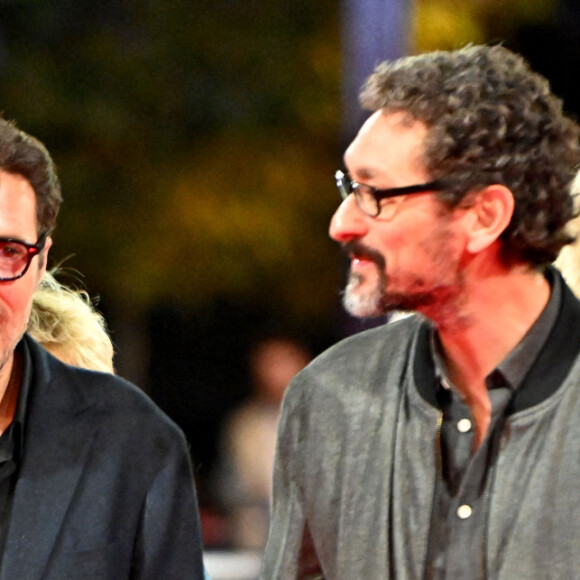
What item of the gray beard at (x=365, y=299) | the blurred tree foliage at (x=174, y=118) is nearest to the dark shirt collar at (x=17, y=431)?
the gray beard at (x=365, y=299)

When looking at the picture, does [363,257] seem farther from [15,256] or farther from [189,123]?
[189,123]

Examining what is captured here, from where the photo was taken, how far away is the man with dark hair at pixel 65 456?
3609 millimetres

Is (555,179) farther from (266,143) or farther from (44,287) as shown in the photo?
(266,143)

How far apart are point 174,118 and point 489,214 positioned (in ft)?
19.4

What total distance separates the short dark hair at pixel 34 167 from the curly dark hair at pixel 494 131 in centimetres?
94

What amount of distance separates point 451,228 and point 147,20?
19.8 ft

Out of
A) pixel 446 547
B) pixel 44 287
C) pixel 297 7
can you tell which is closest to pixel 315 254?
pixel 297 7

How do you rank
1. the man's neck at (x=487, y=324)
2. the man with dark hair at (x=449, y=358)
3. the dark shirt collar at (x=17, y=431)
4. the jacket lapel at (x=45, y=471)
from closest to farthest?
the man with dark hair at (x=449, y=358) < the man's neck at (x=487, y=324) < the jacket lapel at (x=45, y=471) < the dark shirt collar at (x=17, y=431)

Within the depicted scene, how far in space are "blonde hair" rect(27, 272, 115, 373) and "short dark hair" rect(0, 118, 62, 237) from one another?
2.37ft

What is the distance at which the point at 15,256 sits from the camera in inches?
144

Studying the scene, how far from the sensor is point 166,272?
9.45 meters

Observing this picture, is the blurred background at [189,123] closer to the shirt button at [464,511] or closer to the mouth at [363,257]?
the mouth at [363,257]

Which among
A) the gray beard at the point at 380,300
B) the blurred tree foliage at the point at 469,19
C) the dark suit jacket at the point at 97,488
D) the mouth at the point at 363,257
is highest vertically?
the blurred tree foliage at the point at 469,19

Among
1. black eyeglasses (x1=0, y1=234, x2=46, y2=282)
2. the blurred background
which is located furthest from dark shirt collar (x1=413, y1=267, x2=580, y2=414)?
the blurred background
